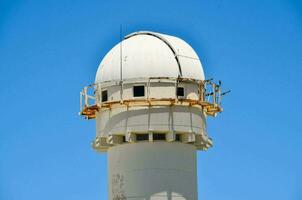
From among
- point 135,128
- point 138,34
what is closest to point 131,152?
point 135,128

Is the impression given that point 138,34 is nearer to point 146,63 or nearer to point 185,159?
point 146,63

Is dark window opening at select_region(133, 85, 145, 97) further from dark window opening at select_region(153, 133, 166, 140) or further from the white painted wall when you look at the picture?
the white painted wall

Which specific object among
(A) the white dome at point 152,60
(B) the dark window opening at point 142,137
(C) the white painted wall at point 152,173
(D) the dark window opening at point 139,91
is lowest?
(C) the white painted wall at point 152,173

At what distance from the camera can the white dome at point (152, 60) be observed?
7931 centimetres

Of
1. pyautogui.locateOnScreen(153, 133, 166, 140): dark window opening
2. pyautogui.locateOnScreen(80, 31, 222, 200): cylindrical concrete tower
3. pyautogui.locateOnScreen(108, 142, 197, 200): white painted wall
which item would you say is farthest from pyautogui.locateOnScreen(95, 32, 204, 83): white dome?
pyautogui.locateOnScreen(108, 142, 197, 200): white painted wall

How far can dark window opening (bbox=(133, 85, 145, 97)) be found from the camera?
7894 cm

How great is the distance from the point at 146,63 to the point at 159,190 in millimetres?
8027

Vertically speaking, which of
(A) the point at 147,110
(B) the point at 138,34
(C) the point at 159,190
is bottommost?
(C) the point at 159,190

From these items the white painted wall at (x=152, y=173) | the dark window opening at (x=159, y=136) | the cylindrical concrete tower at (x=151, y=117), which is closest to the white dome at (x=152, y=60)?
the cylindrical concrete tower at (x=151, y=117)

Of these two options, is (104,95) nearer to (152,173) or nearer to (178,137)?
(178,137)

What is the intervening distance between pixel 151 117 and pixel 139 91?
181 centimetres

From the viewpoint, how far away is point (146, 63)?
260ft

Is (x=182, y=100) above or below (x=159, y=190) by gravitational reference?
above

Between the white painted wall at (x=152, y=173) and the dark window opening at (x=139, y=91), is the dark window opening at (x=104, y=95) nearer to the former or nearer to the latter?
the dark window opening at (x=139, y=91)
